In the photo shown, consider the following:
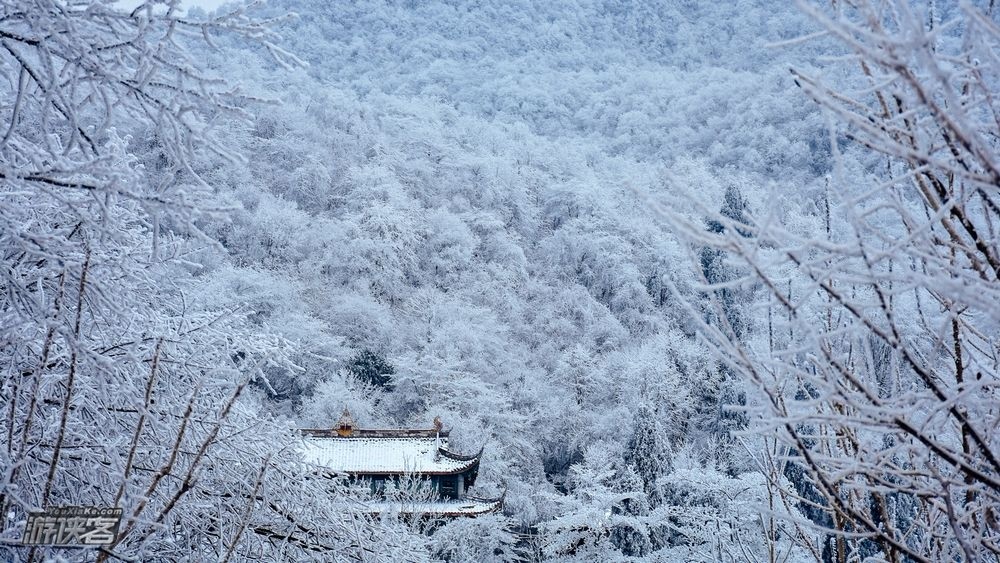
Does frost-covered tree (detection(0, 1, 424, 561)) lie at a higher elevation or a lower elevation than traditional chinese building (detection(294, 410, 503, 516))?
higher

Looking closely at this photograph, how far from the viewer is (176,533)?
2926mm

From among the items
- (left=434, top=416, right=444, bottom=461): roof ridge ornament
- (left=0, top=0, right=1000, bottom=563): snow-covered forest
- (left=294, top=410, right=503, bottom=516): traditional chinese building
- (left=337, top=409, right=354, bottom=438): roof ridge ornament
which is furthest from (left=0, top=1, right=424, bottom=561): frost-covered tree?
(left=337, top=409, right=354, bottom=438): roof ridge ornament

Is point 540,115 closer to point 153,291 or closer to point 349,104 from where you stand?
point 349,104

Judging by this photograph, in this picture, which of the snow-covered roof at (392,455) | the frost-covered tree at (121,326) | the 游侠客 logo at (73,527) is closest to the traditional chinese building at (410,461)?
the snow-covered roof at (392,455)

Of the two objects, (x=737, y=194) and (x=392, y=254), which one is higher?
(x=737, y=194)

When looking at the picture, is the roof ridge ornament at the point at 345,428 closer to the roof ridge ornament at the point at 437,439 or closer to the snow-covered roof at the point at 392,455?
the snow-covered roof at the point at 392,455

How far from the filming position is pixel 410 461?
49.1 ft

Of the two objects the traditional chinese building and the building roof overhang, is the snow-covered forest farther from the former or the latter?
the building roof overhang

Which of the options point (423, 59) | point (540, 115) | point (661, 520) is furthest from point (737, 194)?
point (423, 59)

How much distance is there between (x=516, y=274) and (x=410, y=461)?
16.0 meters

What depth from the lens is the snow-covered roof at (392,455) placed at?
14.8 metres

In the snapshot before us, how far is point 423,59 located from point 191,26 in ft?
211

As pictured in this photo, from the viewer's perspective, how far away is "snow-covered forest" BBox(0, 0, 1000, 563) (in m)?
1.22

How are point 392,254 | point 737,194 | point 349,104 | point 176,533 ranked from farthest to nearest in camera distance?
point 349,104
point 392,254
point 737,194
point 176,533
